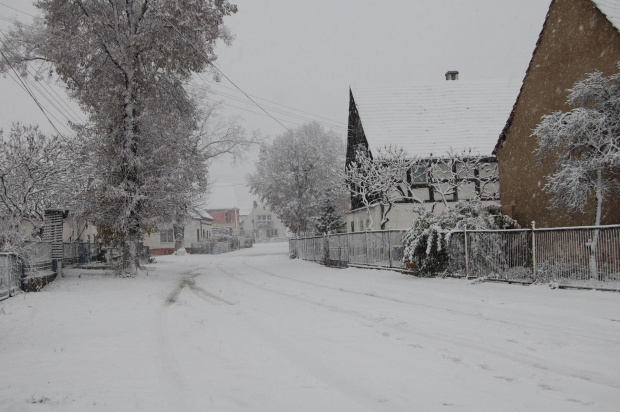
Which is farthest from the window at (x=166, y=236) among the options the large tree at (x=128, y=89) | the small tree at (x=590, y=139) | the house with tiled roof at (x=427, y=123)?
the small tree at (x=590, y=139)

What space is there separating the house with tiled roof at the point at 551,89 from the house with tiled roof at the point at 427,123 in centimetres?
705

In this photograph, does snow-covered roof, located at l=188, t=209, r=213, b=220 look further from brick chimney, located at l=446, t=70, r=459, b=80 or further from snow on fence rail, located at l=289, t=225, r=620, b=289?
snow on fence rail, located at l=289, t=225, r=620, b=289

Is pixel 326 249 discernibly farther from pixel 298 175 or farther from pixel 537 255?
pixel 298 175

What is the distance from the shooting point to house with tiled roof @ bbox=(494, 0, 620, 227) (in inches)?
553

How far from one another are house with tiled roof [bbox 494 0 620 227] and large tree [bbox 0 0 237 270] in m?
12.8

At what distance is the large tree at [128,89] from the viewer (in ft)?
61.4

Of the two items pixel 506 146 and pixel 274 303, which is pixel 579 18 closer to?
pixel 506 146

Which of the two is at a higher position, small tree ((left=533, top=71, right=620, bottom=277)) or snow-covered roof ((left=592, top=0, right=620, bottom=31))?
snow-covered roof ((left=592, top=0, right=620, bottom=31))

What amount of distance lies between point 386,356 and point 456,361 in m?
0.87

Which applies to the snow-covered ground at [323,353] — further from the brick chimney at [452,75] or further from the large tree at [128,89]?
the brick chimney at [452,75]

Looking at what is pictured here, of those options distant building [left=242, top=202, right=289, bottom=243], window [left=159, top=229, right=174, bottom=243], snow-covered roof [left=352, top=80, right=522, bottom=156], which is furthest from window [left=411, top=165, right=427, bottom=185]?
distant building [left=242, top=202, right=289, bottom=243]

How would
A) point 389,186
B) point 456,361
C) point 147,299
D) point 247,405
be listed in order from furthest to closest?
point 389,186
point 147,299
point 456,361
point 247,405

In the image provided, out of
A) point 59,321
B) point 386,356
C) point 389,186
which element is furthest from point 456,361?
point 389,186

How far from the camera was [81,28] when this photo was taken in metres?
19.9
